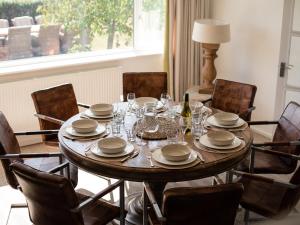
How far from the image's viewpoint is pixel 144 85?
407cm

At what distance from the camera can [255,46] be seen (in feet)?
15.8

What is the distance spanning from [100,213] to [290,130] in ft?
5.07

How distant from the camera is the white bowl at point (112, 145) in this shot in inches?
103

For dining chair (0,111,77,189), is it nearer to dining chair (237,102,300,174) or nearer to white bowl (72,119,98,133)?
white bowl (72,119,98,133)

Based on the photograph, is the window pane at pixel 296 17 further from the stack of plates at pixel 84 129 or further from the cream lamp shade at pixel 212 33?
the stack of plates at pixel 84 129

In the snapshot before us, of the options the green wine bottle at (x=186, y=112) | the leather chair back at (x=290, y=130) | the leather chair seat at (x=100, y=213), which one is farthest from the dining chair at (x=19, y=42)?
the leather chair back at (x=290, y=130)

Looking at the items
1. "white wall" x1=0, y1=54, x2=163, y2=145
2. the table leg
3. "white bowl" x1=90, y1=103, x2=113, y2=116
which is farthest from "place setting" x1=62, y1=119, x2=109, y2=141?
"white wall" x1=0, y1=54, x2=163, y2=145

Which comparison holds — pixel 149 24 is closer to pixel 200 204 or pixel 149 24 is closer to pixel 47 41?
pixel 47 41

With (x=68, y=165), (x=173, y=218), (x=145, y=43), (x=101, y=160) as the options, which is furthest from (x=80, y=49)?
(x=173, y=218)

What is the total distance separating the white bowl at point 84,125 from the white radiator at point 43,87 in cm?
167

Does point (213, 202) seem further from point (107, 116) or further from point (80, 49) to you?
point (80, 49)

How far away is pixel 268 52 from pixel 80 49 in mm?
2079

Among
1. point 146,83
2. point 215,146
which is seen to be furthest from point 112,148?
point 146,83

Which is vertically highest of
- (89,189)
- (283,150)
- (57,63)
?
(57,63)
